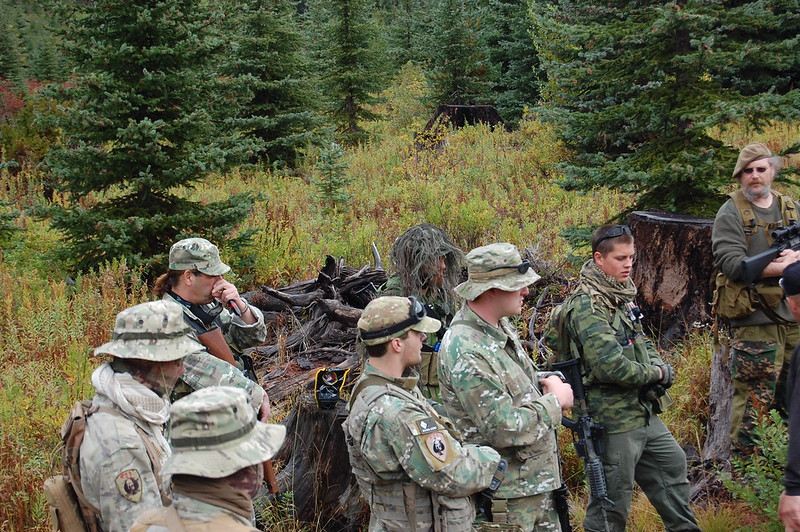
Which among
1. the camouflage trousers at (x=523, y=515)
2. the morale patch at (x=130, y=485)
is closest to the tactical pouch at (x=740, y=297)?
the camouflage trousers at (x=523, y=515)

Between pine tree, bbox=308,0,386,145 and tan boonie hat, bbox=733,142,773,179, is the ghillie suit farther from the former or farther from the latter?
pine tree, bbox=308,0,386,145

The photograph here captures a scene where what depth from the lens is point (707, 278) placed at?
633 cm

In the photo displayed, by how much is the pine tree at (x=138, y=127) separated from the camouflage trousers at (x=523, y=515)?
5586mm

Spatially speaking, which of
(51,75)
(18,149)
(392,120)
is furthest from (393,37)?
(18,149)

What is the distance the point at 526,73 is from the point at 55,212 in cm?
1682

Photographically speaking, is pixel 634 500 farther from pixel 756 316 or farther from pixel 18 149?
pixel 18 149

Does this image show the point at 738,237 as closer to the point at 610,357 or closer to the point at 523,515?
the point at 610,357

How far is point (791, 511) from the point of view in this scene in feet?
9.28

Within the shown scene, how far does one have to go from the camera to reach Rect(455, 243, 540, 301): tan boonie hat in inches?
135

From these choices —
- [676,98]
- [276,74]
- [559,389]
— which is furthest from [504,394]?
[276,74]

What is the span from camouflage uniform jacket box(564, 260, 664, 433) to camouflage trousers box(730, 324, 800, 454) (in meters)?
1.01

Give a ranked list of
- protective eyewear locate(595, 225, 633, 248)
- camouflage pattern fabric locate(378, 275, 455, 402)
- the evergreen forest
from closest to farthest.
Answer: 1. protective eyewear locate(595, 225, 633, 248)
2. camouflage pattern fabric locate(378, 275, 455, 402)
3. the evergreen forest

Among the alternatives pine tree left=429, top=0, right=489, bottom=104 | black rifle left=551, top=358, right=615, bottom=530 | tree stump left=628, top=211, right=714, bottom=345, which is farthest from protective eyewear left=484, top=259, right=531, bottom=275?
pine tree left=429, top=0, right=489, bottom=104

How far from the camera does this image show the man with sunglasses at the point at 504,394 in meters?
3.26
